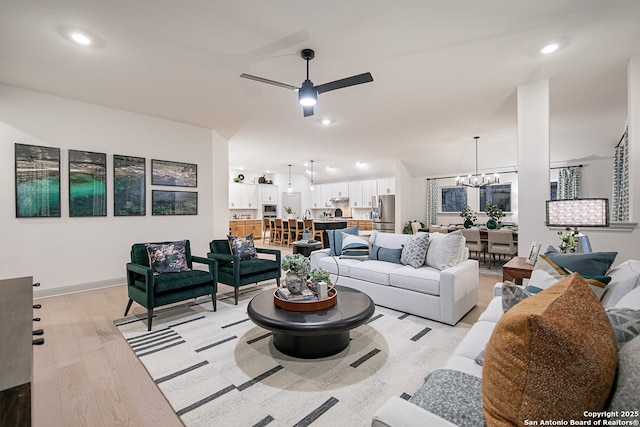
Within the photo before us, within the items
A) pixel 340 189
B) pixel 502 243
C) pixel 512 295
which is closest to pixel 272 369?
pixel 512 295

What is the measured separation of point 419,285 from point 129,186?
4.56 metres

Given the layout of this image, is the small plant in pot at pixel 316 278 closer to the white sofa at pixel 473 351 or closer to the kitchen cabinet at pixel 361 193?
the white sofa at pixel 473 351

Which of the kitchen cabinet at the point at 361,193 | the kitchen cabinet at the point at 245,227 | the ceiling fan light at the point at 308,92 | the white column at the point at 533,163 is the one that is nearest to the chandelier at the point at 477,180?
the kitchen cabinet at the point at 361,193

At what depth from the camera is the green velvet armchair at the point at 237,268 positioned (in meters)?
3.63

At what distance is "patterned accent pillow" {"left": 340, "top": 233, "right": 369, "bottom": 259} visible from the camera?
413 centimetres

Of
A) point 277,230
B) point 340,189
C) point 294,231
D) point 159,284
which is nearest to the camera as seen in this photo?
point 159,284

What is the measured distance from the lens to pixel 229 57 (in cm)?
303

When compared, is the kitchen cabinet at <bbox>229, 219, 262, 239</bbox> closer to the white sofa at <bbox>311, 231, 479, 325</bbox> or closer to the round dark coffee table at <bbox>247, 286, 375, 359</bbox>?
the white sofa at <bbox>311, 231, 479, 325</bbox>

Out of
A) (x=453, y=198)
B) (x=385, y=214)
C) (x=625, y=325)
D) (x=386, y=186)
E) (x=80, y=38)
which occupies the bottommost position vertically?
(x=625, y=325)

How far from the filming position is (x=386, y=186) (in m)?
10.1

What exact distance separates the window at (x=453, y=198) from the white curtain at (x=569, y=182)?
2.18 metres

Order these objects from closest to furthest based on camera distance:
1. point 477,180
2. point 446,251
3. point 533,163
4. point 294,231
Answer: point 446,251 → point 533,163 → point 477,180 → point 294,231

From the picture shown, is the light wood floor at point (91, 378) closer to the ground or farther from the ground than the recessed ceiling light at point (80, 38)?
closer to the ground

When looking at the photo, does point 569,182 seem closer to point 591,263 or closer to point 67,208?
point 591,263
